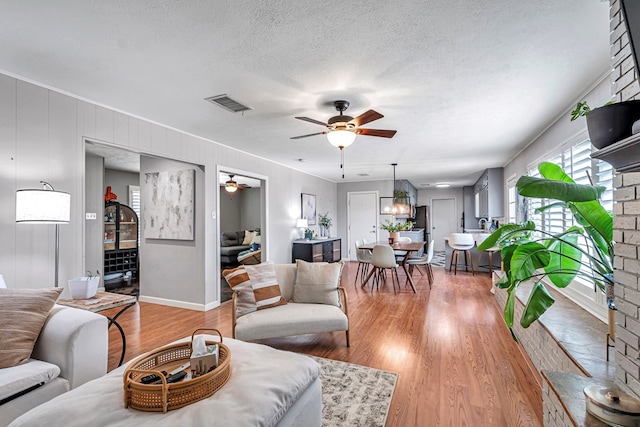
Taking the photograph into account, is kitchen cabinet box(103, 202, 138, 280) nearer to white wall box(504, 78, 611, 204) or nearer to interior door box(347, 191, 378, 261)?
interior door box(347, 191, 378, 261)

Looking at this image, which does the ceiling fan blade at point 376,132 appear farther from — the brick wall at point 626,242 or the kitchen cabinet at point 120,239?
the kitchen cabinet at point 120,239

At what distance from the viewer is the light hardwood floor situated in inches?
77.1

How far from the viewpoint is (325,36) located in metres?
1.87

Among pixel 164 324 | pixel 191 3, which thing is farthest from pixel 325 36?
pixel 164 324

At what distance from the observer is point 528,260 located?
177cm

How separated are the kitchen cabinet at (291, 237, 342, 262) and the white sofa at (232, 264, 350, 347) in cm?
347

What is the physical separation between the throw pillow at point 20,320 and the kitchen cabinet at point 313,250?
15.5ft

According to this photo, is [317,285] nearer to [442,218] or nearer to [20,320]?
[20,320]

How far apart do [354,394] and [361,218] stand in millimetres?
6858

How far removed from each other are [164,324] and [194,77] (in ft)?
9.35

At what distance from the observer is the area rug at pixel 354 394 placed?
1864mm

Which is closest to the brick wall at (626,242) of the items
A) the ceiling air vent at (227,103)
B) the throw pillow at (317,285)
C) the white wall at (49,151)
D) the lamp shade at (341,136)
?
the lamp shade at (341,136)

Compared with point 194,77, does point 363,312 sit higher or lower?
lower

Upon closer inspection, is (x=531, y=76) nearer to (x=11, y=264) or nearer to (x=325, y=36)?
(x=325, y=36)
